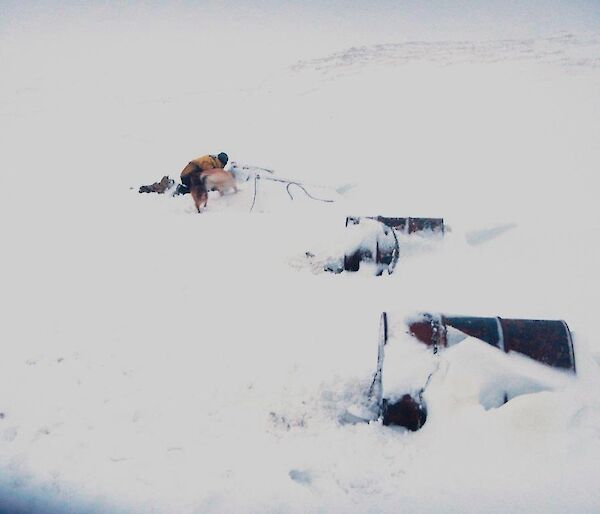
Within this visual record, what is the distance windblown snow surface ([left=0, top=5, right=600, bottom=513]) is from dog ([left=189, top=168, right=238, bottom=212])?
306 mm

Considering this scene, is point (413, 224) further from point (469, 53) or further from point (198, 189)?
point (469, 53)

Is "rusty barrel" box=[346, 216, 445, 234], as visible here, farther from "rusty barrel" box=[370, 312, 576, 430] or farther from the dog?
the dog

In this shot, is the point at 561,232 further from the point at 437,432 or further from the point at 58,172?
the point at 58,172

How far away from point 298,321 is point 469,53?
16700 mm

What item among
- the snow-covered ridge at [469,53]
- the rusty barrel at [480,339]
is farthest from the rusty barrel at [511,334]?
the snow-covered ridge at [469,53]

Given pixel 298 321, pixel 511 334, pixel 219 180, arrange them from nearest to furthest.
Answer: pixel 511 334
pixel 298 321
pixel 219 180

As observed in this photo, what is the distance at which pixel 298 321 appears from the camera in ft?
11.7

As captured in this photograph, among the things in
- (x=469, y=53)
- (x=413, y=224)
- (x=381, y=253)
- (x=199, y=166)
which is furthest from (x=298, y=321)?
(x=469, y=53)

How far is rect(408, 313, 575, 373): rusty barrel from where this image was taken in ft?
7.75

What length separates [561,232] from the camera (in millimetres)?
4777


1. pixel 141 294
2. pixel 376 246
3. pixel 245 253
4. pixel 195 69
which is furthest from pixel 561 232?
pixel 195 69

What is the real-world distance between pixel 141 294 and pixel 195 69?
20.8 metres

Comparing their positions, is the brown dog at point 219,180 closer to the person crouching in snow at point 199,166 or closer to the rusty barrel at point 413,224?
the person crouching in snow at point 199,166

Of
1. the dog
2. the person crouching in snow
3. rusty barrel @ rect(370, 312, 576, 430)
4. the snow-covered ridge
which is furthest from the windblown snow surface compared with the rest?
the snow-covered ridge
